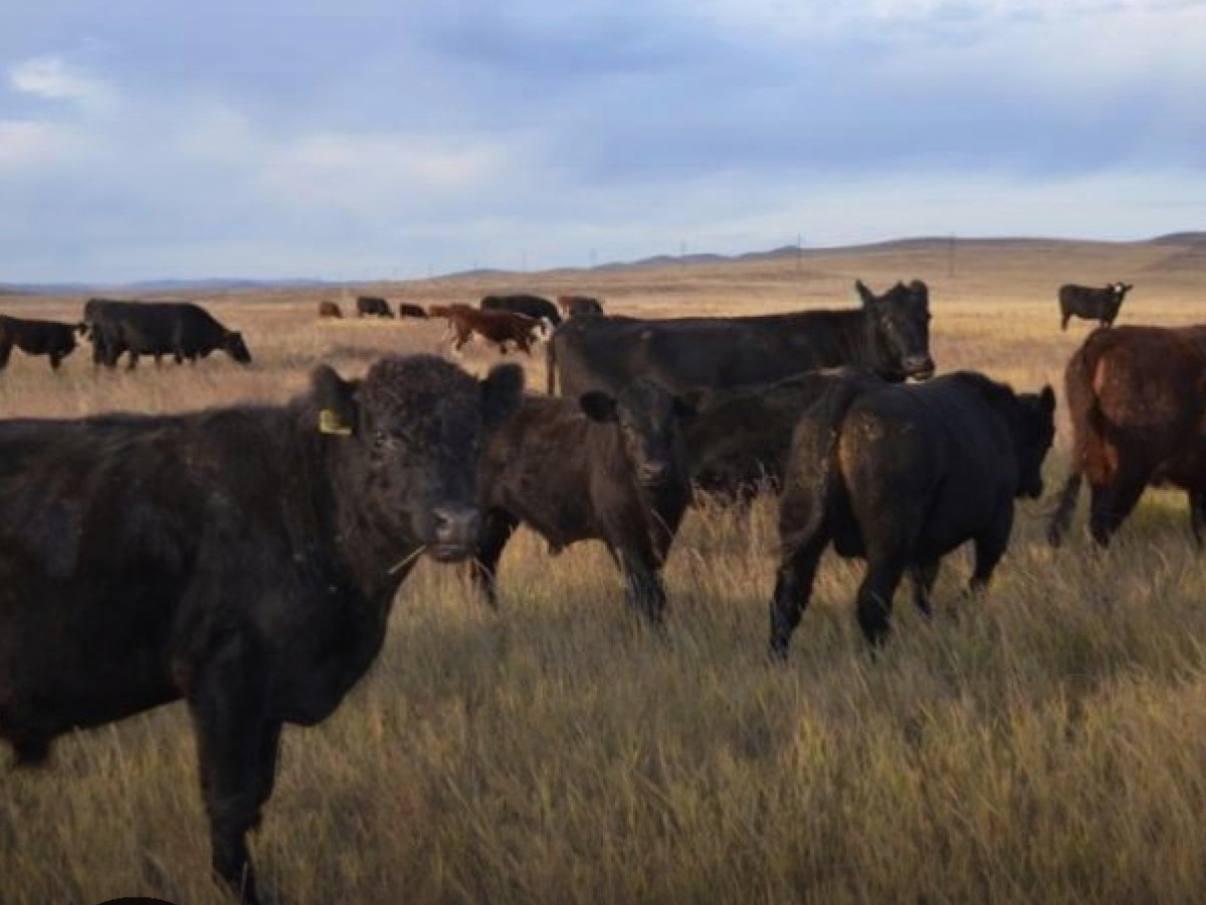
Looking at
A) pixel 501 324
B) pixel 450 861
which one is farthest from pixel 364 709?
pixel 501 324

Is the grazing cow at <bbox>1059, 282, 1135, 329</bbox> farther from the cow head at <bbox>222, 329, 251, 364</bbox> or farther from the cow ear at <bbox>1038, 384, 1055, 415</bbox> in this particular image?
the cow ear at <bbox>1038, 384, 1055, 415</bbox>

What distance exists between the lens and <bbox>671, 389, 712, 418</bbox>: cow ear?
834 cm

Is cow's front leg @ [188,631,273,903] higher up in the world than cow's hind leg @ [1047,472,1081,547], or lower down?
higher up

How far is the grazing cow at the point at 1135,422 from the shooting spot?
9.39 metres

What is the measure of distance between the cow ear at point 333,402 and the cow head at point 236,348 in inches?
982

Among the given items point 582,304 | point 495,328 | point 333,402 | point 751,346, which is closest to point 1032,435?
point 751,346

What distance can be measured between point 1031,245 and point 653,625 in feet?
658

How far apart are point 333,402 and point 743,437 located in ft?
17.8

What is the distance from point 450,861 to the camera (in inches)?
167

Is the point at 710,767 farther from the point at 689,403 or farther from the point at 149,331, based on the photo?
the point at 149,331

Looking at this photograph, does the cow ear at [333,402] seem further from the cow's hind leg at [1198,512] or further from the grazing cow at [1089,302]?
the grazing cow at [1089,302]

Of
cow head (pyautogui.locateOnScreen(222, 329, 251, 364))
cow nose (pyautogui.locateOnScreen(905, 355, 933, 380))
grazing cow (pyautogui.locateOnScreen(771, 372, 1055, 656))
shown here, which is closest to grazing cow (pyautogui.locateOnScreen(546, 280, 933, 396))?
cow nose (pyautogui.locateOnScreen(905, 355, 933, 380))

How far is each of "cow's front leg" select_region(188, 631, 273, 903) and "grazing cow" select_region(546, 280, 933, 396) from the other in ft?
27.3

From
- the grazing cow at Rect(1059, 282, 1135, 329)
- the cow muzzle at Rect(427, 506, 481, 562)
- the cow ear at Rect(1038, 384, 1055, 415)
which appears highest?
the cow muzzle at Rect(427, 506, 481, 562)
